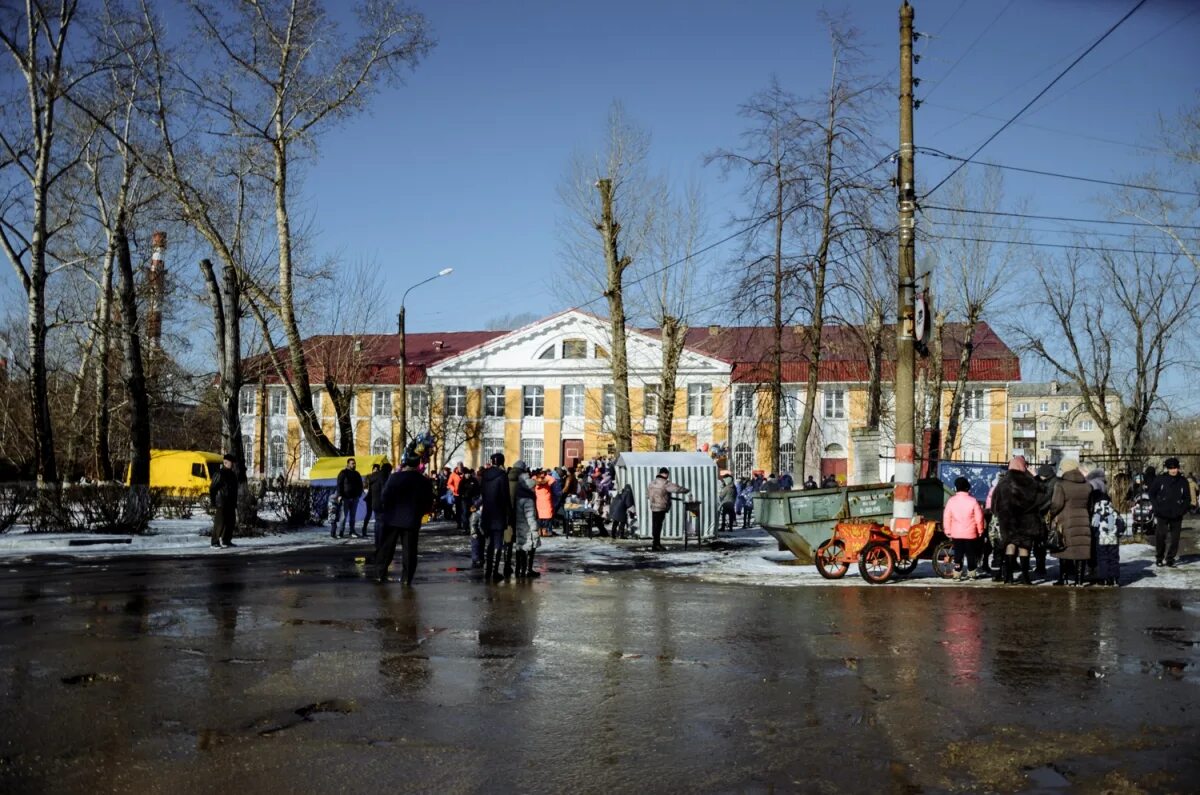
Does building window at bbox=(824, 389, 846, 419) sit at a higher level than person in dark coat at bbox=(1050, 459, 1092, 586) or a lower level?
higher

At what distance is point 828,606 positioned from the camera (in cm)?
1301

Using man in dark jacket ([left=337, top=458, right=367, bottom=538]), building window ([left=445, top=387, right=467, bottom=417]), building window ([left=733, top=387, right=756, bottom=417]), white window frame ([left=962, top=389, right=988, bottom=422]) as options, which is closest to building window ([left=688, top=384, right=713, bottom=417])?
building window ([left=733, top=387, right=756, bottom=417])

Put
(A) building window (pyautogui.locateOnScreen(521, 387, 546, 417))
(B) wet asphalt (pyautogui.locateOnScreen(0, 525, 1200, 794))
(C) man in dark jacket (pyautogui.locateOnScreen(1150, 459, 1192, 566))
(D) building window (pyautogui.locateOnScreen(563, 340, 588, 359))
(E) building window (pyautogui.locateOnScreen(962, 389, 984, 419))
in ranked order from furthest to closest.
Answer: (A) building window (pyautogui.locateOnScreen(521, 387, 546, 417)) → (D) building window (pyautogui.locateOnScreen(563, 340, 588, 359)) → (E) building window (pyautogui.locateOnScreen(962, 389, 984, 419)) → (C) man in dark jacket (pyautogui.locateOnScreen(1150, 459, 1192, 566)) → (B) wet asphalt (pyautogui.locateOnScreen(0, 525, 1200, 794))

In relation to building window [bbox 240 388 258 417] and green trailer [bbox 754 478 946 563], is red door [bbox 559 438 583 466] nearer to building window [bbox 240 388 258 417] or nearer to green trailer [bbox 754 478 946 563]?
building window [bbox 240 388 258 417]

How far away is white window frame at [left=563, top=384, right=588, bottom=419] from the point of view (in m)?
68.9

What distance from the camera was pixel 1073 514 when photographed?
50.2ft

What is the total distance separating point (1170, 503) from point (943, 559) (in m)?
3.93

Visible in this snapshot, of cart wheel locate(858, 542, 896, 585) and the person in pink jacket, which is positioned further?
cart wheel locate(858, 542, 896, 585)

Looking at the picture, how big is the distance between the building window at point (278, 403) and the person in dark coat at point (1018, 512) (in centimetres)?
6216

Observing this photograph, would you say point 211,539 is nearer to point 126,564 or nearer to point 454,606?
point 126,564

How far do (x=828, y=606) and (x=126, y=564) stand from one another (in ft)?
36.8

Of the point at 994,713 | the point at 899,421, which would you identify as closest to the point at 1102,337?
the point at 899,421

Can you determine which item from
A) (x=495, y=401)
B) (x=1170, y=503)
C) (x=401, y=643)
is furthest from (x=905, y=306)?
(x=495, y=401)

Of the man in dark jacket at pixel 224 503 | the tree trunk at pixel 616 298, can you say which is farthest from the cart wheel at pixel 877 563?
the tree trunk at pixel 616 298
